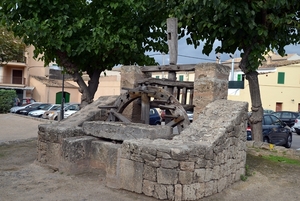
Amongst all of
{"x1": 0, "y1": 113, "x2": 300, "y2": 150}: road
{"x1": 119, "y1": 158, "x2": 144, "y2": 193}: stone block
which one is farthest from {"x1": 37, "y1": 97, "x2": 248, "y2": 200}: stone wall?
{"x1": 0, "y1": 113, "x2": 300, "y2": 150}: road

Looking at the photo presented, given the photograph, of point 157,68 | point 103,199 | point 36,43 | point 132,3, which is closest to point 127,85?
point 157,68

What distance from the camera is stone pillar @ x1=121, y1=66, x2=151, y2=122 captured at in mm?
7484

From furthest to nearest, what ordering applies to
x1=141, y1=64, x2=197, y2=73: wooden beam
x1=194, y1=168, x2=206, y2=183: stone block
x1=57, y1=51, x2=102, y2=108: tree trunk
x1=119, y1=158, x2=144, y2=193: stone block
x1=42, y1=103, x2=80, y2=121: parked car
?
x1=42, y1=103, x2=80, y2=121: parked car
x1=57, y1=51, x2=102, y2=108: tree trunk
x1=141, y1=64, x2=197, y2=73: wooden beam
x1=119, y1=158, x2=144, y2=193: stone block
x1=194, y1=168, x2=206, y2=183: stone block

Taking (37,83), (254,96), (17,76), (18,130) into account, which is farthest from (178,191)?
(17,76)

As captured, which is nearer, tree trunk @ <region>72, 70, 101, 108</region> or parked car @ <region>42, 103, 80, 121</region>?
tree trunk @ <region>72, 70, 101, 108</region>

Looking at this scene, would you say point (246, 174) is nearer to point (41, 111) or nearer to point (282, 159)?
point (282, 159)

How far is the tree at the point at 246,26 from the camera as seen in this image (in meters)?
6.64

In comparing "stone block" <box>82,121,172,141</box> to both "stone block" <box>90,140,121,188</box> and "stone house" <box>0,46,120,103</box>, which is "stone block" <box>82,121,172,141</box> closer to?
"stone block" <box>90,140,121,188</box>

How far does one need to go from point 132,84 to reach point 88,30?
2228 mm

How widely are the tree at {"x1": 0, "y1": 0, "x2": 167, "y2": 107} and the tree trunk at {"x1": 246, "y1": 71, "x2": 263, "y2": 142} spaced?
8.56 feet

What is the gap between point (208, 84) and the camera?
6.16 meters

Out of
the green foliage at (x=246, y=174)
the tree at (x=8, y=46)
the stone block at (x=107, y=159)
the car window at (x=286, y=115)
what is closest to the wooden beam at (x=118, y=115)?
the stone block at (x=107, y=159)

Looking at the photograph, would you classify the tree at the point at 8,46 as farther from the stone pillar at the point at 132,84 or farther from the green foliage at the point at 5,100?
the stone pillar at the point at 132,84

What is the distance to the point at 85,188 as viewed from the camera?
5.40m
